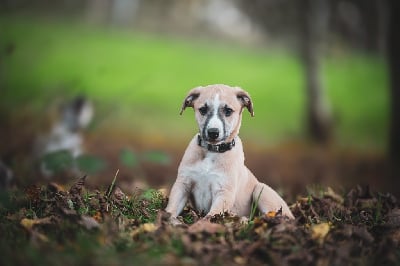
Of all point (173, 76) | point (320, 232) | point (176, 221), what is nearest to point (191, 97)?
point (176, 221)

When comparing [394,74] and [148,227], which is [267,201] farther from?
[394,74]

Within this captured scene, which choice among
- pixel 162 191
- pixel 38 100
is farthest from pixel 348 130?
pixel 162 191

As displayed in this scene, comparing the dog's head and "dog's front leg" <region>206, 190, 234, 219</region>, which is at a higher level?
the dog's head

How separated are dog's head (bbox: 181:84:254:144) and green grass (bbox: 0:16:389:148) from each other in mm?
9951

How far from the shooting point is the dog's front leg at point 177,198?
4.60 meters

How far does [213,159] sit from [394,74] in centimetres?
827

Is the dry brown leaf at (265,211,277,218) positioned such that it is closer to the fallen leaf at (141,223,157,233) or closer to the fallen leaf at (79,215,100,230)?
the fallen leaf at (141,223,157,233)

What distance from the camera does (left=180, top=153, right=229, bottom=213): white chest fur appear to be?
15.0 ft

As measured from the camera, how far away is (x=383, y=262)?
3984 millimetres

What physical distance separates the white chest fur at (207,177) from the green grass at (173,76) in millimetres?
9970

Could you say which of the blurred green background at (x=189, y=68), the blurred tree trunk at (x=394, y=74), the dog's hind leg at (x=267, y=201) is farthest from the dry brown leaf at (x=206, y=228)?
the blurred green background at (x=189, y=68)

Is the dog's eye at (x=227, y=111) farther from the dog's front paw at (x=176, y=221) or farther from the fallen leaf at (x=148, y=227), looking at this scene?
the fallen leaf at (x=148, y=227)

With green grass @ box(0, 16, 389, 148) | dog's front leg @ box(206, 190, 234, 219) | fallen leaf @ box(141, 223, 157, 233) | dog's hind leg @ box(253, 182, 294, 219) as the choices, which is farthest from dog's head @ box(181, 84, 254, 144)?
green grass @ box(0, 16, 389, 148)

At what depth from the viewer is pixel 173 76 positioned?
16406 mm
